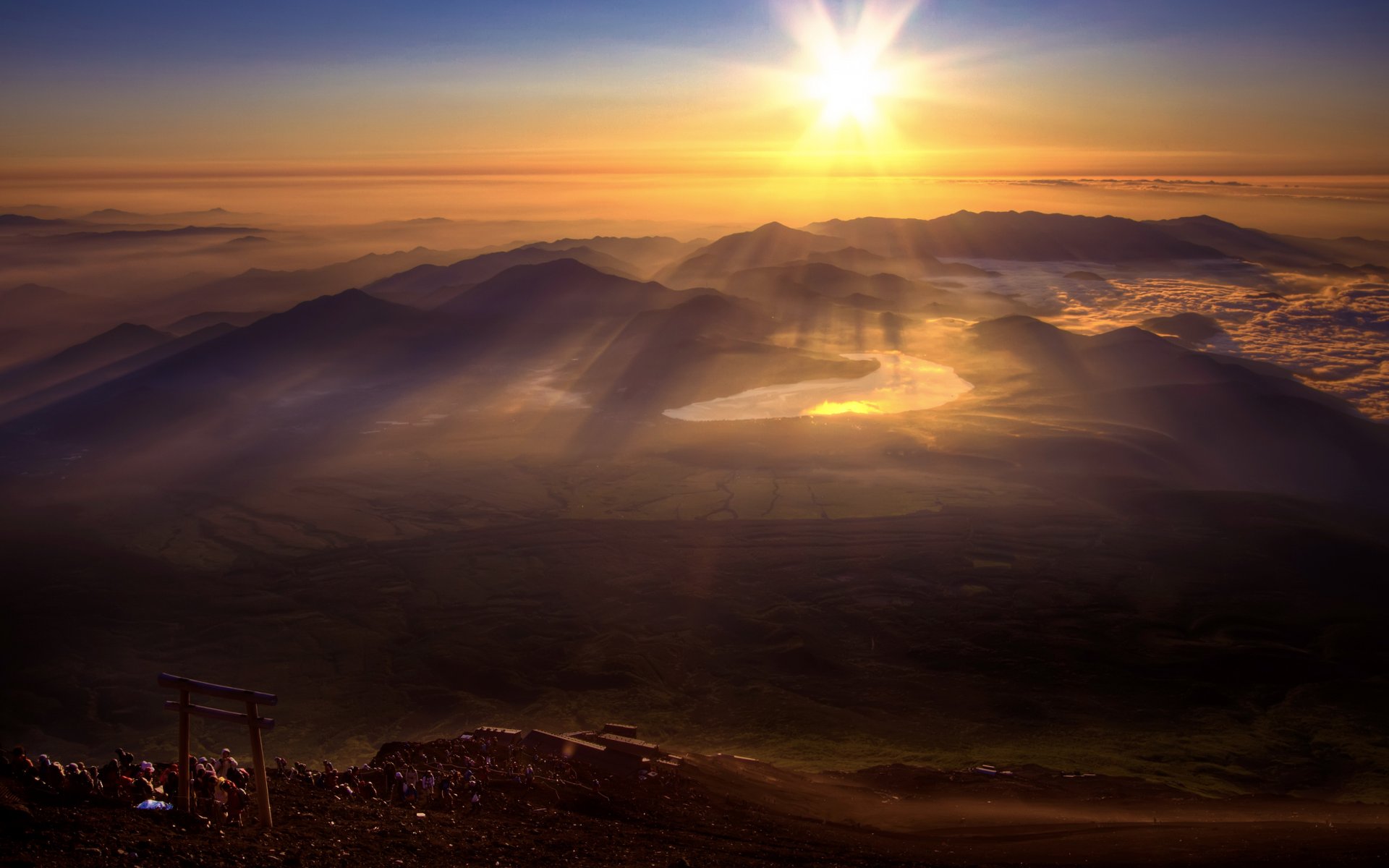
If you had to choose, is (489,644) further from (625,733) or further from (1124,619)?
(1124,619)

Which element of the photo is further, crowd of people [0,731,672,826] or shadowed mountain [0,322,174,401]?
shadowed mountain [0,322,174,401]

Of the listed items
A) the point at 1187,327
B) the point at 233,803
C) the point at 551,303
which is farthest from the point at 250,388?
the point at 1187,327

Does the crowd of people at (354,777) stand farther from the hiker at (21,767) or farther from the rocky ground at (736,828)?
the rocky ground at (736,828)

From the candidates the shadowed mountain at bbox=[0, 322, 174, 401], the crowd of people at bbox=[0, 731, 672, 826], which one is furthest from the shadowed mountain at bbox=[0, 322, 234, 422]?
the crowd of people at bbox=[0, 731, 672, 826]

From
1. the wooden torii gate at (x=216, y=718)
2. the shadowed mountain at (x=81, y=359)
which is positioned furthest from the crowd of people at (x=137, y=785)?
the shadowed mountain at (x=81, y=359)

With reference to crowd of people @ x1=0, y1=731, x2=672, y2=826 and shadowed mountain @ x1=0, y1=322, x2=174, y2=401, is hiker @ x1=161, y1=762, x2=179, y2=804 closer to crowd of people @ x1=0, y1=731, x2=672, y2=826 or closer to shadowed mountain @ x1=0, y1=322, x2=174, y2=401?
crowd of people @ x1=0, y1=731, x2=672, y2=826

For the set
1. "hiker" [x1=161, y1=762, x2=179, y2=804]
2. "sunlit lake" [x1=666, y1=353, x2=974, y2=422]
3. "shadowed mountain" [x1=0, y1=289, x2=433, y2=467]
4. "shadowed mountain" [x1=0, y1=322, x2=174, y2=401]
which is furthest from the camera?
"shadowed mountain" [x1=0, y1=322, x2=174, y2=401]

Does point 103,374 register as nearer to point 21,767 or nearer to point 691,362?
point 691,362

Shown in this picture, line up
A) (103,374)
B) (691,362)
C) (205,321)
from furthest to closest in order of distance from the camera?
(205,321) < (103,374) < (691,362)
